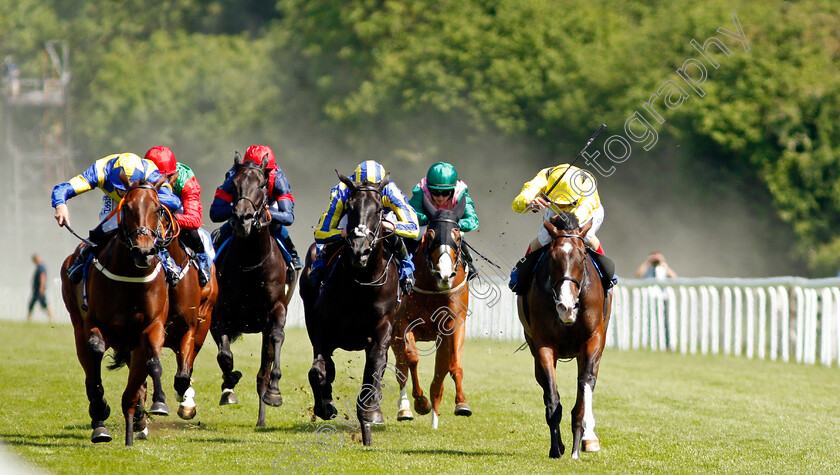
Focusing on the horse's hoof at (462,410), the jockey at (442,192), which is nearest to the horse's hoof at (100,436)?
the horse's hoof at (462,410)

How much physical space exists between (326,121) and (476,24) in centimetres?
676

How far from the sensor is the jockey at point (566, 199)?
912cm

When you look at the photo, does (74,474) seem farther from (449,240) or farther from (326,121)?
(326,121)

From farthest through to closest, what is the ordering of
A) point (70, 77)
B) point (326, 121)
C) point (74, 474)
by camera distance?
point (70, 77), point (326, 121), point (74, 474)

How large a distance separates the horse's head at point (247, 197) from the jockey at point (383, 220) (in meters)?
0.70

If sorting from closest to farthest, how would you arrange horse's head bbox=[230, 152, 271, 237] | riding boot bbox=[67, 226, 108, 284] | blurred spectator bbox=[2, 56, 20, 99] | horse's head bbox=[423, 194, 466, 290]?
1. riding boot bbox=[67, 226, 108, 284]
2. horse's head bbox=[230, 152, 271, 237]
3. horse's head bbox=[423, 194, 466, 290]
4. blurred spectator bbox=[2, 56, 20, 99]

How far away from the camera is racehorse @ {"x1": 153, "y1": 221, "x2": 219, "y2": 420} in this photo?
9266 mm

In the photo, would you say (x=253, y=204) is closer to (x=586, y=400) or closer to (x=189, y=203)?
(x=189, y=203)

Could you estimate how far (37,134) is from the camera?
52.3 m

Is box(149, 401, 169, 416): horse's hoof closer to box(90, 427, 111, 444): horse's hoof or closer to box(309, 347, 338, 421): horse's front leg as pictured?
box(90, 427, 111, 444): horse's hoof

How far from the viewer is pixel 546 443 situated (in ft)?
30.7

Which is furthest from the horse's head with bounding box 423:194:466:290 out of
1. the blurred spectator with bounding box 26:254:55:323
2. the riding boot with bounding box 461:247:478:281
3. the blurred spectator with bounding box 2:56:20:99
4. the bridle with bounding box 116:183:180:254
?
the blurred spectator with bounding box 2:56:20:99

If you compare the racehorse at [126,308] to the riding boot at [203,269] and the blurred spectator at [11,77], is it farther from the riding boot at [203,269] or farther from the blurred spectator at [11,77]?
the blurred spectator at [11,77]

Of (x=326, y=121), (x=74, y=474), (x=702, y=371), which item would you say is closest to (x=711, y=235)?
(x=326, y=121)
